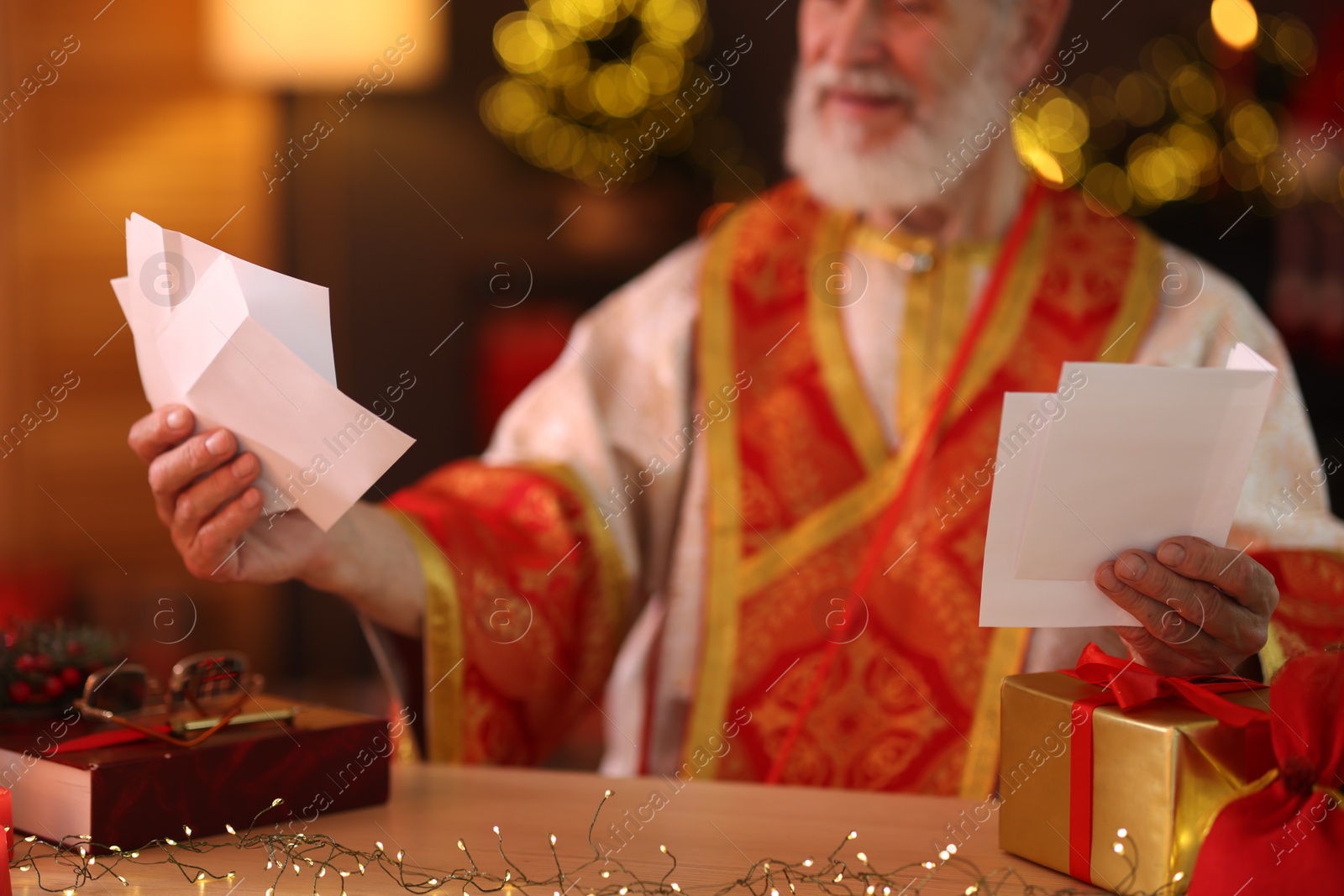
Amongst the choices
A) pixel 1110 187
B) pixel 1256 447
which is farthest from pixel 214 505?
pixel 1110 187

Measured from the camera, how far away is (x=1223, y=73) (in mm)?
3486

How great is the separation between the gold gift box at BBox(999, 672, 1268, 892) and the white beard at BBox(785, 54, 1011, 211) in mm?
970

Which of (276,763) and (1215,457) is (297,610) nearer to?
(276,763)

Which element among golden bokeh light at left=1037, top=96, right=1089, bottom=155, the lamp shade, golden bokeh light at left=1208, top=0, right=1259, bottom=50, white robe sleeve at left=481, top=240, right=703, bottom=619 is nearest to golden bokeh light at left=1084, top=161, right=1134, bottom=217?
golden bokeh light at left=1037, top=96, right=1089, bottom=155

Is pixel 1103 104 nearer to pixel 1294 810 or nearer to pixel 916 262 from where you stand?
pixel 916 262

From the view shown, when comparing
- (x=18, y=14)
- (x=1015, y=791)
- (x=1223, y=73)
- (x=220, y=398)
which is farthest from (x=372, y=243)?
(x=1015, y=791)

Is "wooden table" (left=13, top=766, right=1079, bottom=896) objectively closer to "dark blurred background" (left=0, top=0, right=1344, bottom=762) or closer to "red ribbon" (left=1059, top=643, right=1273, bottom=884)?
"red ribbon" (left=1059, top=643, right=1273, bottom=884)

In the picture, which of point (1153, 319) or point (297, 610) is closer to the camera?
point (1153, 319)

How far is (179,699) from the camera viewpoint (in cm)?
114

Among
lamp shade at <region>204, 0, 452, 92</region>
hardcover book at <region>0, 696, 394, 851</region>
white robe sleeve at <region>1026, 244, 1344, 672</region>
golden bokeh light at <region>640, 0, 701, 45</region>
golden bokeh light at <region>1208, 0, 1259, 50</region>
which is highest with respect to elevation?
lamp shade at <region>204, 0, 452, 92</region>

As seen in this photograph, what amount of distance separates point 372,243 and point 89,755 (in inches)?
171

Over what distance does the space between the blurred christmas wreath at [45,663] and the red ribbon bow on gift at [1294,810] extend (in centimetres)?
96

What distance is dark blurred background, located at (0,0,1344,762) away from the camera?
4.02 m

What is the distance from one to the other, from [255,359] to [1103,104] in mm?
3229
